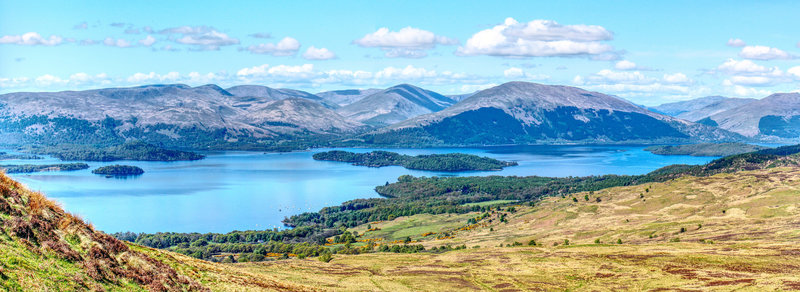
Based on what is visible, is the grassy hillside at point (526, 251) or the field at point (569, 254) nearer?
the grassy hillside at point (526, 251)

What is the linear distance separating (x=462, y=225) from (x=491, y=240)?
38854mm

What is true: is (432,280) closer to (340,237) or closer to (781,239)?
(781,239)

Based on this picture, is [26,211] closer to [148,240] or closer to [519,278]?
[519,278]

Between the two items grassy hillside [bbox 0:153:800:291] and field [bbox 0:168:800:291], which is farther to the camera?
field [bbox 0:168:800:291]

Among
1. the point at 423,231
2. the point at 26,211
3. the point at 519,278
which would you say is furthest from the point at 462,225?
the point at 26,211

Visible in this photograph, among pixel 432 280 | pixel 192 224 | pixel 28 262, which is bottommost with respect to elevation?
pixel 192 224

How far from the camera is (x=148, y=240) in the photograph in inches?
6250

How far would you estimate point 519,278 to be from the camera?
72562mm

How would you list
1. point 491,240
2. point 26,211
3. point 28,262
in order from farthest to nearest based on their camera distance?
1. point 491,240
2. point 26,211
3. point 28,262

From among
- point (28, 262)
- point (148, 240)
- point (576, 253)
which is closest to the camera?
point (28, 262)

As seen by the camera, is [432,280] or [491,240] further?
[491,240]

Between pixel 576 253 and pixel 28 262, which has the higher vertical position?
pixel 28 262

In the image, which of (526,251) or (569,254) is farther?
(526,251)

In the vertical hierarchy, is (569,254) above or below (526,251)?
above
